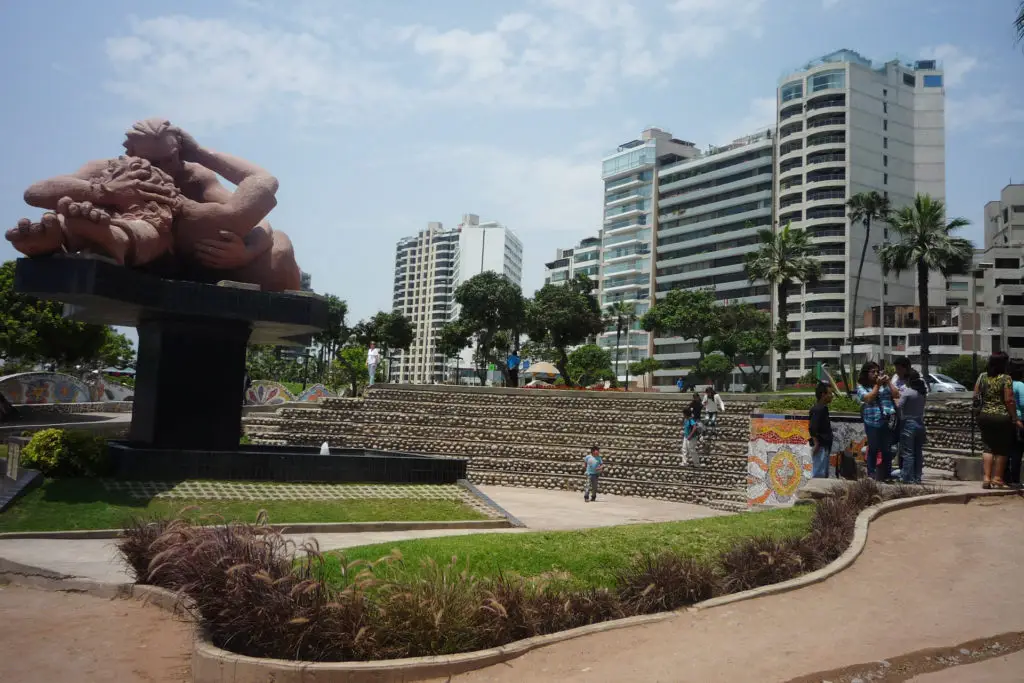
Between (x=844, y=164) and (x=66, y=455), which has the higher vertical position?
(x=844, y=164)

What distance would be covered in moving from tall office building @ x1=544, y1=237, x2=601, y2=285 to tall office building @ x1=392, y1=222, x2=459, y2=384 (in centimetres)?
3048

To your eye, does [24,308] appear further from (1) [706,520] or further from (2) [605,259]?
(2) [605,259]

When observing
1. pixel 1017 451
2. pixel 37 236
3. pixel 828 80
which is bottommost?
pixel 1017 451

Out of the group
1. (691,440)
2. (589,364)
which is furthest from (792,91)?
(691,440)

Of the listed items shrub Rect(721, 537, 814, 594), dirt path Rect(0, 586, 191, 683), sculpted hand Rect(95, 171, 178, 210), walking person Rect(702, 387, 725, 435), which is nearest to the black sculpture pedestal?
sculpted hand Rect(95, 171, 178, 210)

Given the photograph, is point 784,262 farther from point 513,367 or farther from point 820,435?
point 820,435

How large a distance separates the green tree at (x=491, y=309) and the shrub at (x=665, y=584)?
51805 mm

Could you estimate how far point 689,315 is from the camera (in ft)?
259

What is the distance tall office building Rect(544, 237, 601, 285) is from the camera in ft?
422

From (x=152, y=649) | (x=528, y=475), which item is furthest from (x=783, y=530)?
(x=528, y=475)

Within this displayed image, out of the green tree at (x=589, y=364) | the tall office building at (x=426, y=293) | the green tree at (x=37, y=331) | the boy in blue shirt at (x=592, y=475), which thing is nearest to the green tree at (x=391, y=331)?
the green tree at (x=589, y=364)

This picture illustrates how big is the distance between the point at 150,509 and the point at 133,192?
6147 millimetres

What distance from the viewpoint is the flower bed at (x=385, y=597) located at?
230 inches

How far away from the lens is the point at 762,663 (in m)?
5.57
